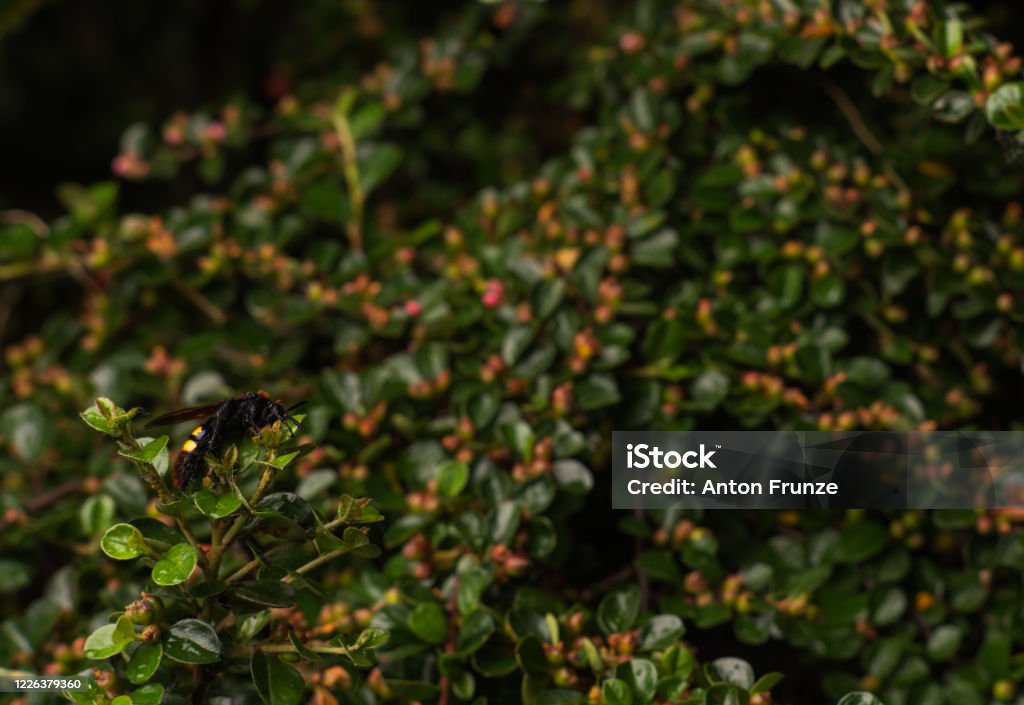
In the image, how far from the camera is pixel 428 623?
1067 millimetres

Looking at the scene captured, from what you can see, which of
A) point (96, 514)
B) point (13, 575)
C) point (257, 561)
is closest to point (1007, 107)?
point (257, 561)

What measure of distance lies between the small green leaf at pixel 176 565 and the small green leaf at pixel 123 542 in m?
0.02

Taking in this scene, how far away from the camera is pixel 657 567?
1180mm

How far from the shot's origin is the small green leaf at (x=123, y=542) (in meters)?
0.88

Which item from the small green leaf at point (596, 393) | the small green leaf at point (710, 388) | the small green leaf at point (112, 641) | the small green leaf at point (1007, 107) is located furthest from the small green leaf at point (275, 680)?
the small green leaf at point (1007, 107)

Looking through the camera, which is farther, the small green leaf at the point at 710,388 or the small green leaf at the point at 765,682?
the small green leaf at the point at 710,388

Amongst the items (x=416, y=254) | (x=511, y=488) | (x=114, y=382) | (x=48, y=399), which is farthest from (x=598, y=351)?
(x=48, y=399)

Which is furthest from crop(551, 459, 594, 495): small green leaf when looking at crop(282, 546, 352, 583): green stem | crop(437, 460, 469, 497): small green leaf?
crop(282, 546, 352, 583): green stem

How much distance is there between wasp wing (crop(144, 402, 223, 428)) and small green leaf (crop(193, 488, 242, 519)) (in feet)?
0.42

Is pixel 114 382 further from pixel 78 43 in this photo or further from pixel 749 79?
pixel 78 43

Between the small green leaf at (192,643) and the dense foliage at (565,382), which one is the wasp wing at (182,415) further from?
the small green leaf at (192,643)

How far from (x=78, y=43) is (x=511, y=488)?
7.00 ft

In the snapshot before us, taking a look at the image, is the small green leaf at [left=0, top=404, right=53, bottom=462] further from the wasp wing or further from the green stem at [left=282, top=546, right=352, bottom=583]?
the green stem at [left=282, top=546, right=352, bottom=583]

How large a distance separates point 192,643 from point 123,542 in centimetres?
11
